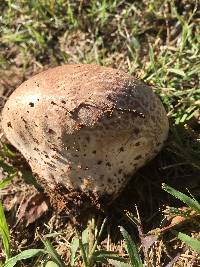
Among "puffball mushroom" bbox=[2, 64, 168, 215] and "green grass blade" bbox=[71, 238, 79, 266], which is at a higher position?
"puffball mushroom" bbox=[2, 64, 168, 215]

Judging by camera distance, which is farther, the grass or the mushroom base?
the mushroom base

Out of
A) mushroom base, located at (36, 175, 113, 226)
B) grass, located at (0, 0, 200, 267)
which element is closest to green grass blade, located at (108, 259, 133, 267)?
grass, located at (0, 0, 200, 267)

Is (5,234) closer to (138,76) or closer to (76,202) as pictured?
(76,202)

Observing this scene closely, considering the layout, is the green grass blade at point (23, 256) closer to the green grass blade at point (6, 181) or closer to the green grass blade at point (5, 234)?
the green grass blade at point (5, 234)

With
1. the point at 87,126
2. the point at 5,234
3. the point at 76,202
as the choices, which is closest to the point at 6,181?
the point at 5,234

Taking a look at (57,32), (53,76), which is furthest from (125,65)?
(53,76)

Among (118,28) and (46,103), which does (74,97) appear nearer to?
(46,103)

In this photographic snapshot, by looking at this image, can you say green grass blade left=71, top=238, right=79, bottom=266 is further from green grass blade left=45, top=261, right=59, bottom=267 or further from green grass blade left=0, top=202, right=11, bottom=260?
green grass blade left=0, top=202, right=11, bottom=260
